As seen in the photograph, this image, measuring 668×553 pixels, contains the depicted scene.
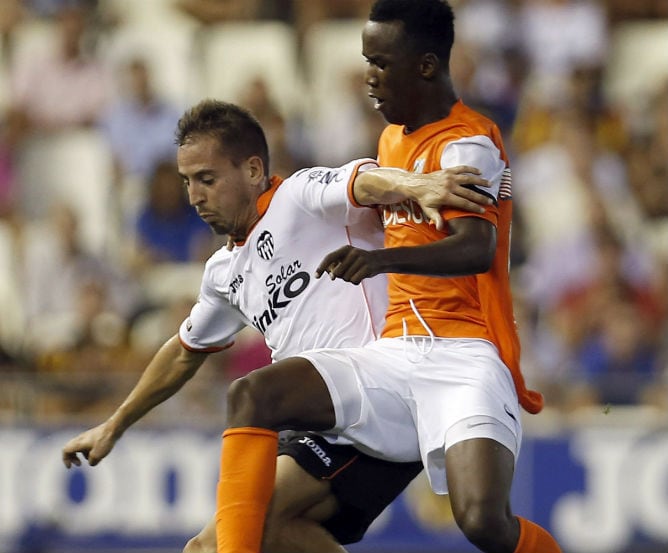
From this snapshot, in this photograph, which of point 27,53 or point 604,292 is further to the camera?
point 27,53

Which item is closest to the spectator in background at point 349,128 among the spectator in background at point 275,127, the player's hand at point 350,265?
the spectator in background at point 275,127

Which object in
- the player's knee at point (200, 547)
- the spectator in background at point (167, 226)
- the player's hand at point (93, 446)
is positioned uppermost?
the player's hand at point (93, 446)

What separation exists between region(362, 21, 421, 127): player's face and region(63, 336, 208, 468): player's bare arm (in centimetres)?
130

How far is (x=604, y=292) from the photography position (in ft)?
33.4

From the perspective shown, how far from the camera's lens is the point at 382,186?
201 inches

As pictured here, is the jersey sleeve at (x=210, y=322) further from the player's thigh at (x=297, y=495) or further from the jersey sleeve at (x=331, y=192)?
the player's thigh at (x=297, y=495)

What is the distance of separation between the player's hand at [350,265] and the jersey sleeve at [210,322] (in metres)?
1.10

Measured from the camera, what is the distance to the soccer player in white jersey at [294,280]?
17.4ft

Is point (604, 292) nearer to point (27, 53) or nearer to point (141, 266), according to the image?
point (141, 266)

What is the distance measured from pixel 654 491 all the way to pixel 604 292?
1.51 meters

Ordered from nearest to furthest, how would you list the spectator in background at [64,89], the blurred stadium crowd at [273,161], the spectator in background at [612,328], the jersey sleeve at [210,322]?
1. the jersey sleeve at [210,322]
2. the spectator in background at [612,328]
3. the blurred stadium crowd at [273,161]
4. the spectator in background at [64,89]

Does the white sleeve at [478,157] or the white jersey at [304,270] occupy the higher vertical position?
the white sleeve at [478,157]

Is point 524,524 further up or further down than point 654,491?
further up

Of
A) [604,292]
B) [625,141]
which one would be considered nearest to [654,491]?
[604,292]
